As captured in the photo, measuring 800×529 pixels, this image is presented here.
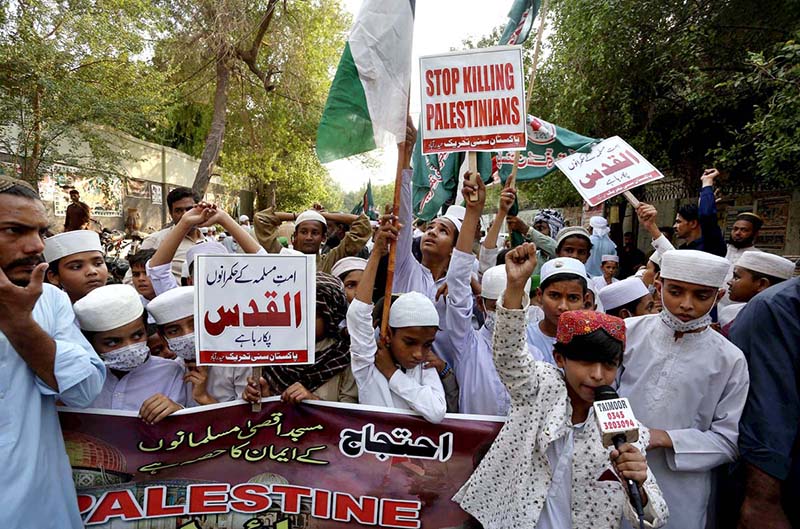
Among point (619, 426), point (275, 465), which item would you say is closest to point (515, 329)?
point (619, 426)

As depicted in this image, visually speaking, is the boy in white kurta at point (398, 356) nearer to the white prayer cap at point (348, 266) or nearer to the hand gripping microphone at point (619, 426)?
the hand gripping microphone at point (619, 426)

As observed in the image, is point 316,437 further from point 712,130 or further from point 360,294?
point 712,130

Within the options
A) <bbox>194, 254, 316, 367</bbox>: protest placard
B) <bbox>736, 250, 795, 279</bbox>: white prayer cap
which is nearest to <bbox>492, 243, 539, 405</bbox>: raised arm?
<bbox>194, 254, 316, 367</bbox>: protest placard

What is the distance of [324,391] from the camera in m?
2.63

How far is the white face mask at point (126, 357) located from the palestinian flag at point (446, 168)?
7.87 ft

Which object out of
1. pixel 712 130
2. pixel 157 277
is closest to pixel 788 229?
pixel 712 130

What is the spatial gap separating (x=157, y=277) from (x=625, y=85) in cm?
1035

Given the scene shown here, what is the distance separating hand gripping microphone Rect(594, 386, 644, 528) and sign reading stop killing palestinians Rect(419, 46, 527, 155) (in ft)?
5.28

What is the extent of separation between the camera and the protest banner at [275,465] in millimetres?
2379

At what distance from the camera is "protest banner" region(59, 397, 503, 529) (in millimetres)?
2379

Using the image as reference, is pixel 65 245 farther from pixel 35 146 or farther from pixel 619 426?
pixel 35 146

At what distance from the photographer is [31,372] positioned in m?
1.87

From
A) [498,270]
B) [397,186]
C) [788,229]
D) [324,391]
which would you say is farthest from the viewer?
[788,229]

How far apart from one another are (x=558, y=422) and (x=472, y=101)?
177cm
